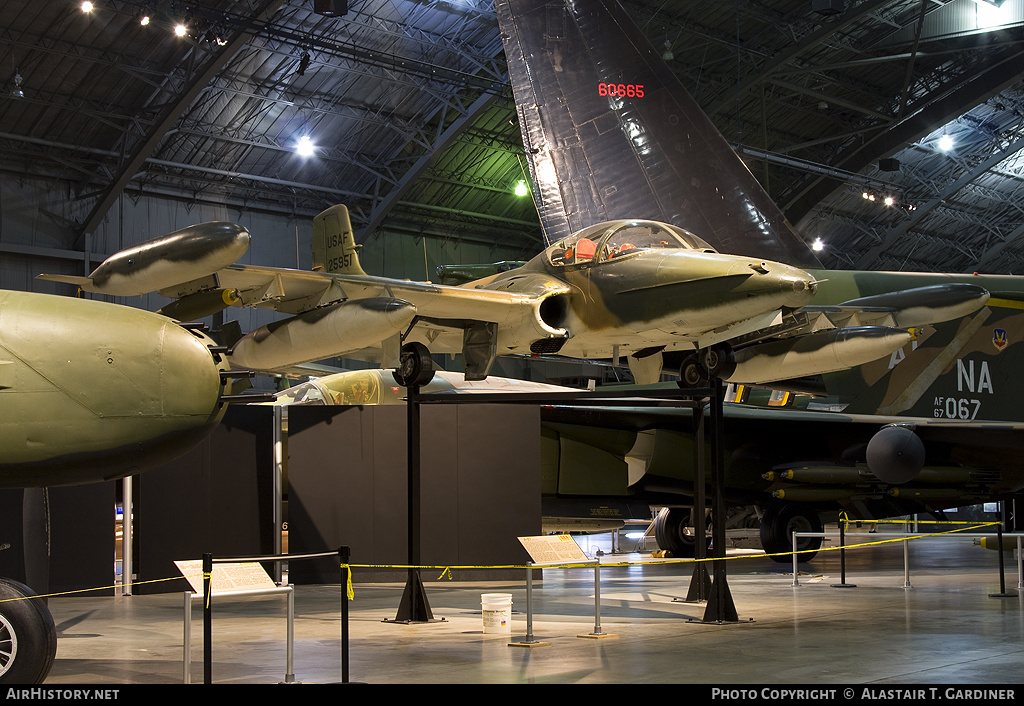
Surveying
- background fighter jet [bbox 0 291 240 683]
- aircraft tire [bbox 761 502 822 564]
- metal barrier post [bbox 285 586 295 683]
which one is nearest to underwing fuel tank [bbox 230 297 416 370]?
background fighter jet [bbox 0 291 240 683]

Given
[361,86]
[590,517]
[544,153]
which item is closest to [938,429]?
[590,517]

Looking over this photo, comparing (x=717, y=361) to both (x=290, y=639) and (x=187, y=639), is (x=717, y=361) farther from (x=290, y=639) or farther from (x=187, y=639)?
(x=187, y=639)

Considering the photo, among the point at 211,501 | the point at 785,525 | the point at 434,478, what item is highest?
the point at 434,478

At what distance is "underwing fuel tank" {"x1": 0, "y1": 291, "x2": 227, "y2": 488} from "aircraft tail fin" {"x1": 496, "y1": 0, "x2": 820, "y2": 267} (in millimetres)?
10589

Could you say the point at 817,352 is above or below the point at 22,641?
above

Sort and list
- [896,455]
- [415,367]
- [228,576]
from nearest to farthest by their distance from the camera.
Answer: [228,576]
[415,367]
[896,455]

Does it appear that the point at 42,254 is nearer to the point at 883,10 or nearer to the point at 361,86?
the point at 361,86

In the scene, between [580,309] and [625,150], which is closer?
[580,309]

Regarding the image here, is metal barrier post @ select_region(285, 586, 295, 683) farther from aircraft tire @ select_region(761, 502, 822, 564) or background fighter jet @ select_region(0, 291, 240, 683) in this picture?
aircraft tire @ select_region(761, 502, 822, 564)

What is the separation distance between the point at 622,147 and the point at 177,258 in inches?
373

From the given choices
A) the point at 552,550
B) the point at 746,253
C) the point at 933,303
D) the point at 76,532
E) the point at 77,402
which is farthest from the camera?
the point at 746,253

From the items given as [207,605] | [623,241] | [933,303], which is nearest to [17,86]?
[623,241]

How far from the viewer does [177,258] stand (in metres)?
8.62

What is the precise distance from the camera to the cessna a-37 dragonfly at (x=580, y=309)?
10.1 meters
